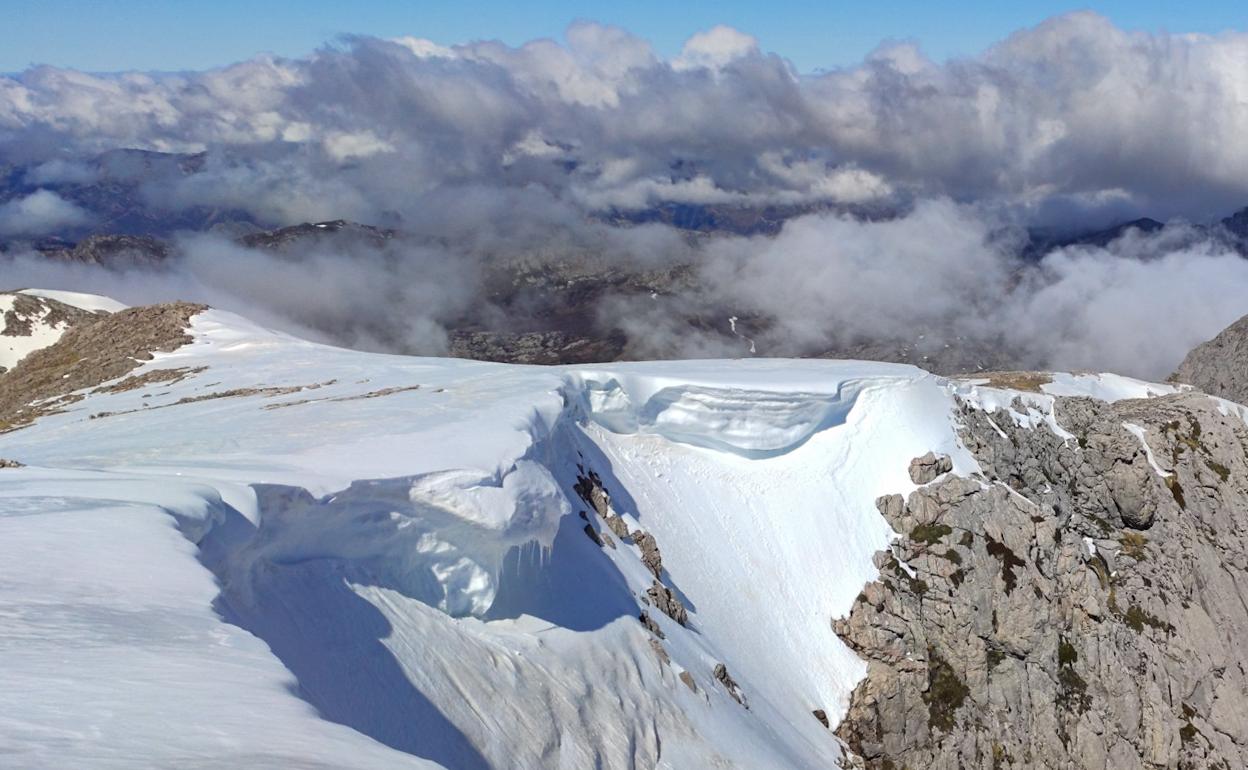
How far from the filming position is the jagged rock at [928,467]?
2196 inches

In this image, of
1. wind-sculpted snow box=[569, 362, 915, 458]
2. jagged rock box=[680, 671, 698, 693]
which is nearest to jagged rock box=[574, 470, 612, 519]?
wind-sculpted snow box=[569, 362, 915, 458]

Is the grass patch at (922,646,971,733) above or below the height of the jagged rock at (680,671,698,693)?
below

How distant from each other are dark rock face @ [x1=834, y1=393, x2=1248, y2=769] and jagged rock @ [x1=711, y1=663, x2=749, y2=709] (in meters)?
9.39

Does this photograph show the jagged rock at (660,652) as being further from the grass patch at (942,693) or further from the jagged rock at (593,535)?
the grass patch at (942,693)

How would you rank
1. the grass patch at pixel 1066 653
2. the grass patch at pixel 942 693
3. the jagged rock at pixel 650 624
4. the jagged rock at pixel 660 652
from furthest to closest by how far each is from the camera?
1. the grass patch at pixel 1066 653
2. the grass patch at pixel 942 693
3. the jagged rock at pixel 650 624
4. the jagged rock at pixel 660 652

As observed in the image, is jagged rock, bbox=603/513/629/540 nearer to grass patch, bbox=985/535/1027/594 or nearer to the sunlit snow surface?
the sunlit snow surface

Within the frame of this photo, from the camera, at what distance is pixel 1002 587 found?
52.2 m

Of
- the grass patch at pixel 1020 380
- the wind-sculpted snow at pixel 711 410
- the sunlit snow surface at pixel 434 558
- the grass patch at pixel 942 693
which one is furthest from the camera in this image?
the grass patch at pixel 1020 380

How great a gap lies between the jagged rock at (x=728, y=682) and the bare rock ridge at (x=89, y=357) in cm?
3634

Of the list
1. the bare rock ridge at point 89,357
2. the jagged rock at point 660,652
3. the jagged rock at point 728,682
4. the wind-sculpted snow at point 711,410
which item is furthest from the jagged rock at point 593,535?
the bare rock ridge at point 89,357

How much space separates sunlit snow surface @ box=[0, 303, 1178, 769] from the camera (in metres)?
11.0

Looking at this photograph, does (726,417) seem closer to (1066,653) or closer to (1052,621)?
(1052,621)

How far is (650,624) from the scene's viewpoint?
3497 cm

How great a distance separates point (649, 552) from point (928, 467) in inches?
881
